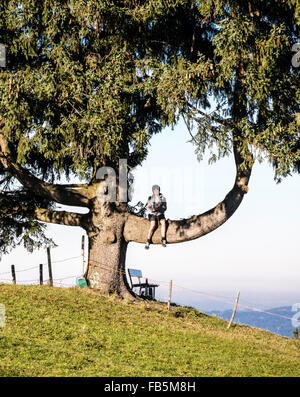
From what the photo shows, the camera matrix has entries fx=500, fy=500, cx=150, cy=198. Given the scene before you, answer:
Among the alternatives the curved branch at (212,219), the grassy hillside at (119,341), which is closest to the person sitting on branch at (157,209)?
the curved branch at (212,219)

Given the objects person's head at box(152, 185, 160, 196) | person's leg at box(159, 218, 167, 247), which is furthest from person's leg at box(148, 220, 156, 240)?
person's head at box(152, 185, 160, 196)

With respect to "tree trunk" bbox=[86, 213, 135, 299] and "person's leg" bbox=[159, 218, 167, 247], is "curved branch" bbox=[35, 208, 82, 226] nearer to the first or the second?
"tree trunk" bbox=[86, 213, 135, 299]

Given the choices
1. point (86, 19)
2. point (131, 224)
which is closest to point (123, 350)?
point (131, 224)

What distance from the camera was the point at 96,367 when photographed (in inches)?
411

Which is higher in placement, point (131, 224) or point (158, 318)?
point (131, 224)

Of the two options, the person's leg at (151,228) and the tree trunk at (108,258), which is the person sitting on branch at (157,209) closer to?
the person's leg at (151,228)

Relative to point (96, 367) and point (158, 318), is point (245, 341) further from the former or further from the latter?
point (96, 367)

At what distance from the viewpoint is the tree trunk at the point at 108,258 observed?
1880cm

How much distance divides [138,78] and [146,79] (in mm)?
591

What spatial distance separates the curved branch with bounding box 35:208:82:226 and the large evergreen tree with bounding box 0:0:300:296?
9.52 ft

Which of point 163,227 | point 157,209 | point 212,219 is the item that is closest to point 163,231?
point 163,227

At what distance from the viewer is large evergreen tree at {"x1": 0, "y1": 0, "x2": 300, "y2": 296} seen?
1553cm

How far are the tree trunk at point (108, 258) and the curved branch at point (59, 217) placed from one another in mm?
1159
